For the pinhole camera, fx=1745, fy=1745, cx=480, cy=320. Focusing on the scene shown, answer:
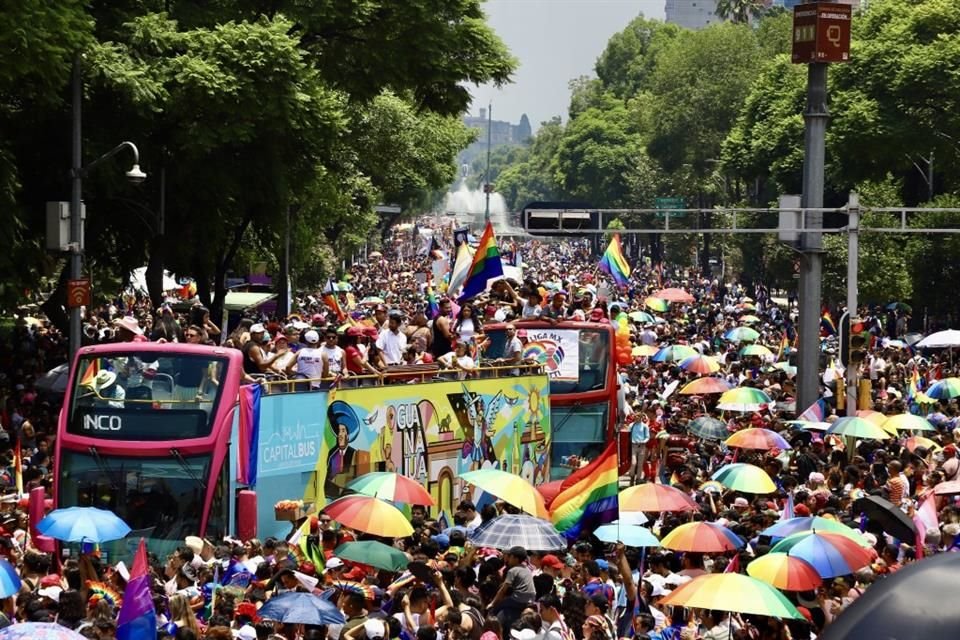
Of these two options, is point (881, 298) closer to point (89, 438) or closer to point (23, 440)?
point (23, 440)

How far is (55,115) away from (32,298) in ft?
16.0

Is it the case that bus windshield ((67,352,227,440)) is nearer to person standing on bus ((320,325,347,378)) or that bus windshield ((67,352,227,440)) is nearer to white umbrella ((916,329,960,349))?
person standing on bus ((320,325,347,378))

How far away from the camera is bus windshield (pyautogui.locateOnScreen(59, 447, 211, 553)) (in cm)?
1564

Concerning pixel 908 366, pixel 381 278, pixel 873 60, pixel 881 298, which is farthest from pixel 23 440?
pixel 381 278

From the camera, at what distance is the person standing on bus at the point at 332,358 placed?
59.3 ft

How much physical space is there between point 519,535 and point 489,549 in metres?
1.76

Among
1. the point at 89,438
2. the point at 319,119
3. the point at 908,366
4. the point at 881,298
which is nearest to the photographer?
the point at 89,438

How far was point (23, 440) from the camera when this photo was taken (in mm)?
25344

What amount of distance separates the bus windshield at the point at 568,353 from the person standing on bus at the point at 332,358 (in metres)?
4.56

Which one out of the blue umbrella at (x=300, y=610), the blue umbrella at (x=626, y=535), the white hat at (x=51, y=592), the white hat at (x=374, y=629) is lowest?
the white hat at (x=51, y=592)

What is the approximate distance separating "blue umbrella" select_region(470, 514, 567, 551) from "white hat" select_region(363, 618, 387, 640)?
2540 millimetres

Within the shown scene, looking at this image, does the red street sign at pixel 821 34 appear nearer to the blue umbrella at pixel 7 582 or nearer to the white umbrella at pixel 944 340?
the white umbrella at pixel 944 340

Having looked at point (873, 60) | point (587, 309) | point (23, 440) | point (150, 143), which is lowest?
point (23, 440)

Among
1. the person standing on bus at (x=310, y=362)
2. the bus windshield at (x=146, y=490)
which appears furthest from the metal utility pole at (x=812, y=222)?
the bus windshield at (x=146, y=490)
